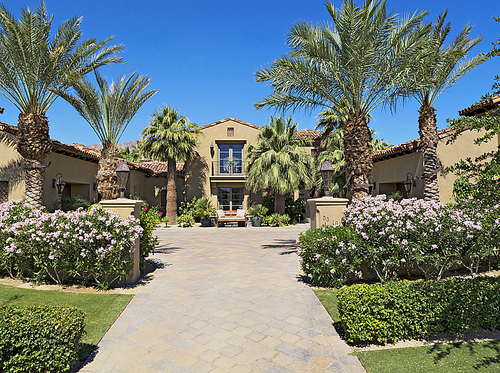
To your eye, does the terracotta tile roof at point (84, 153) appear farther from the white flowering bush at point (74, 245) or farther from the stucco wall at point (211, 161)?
the white flowering bush at point (74, 245)

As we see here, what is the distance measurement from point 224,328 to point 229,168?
20240 millimetres

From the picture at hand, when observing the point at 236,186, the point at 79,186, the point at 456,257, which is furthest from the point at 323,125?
the point at 456,257

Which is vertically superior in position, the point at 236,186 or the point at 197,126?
the point at 197,126

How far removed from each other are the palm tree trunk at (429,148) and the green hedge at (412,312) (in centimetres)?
880

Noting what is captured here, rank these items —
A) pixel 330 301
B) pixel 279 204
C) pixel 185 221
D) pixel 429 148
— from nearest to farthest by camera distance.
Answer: pixel 330 301
pixel 429 148
pixel 185 221
pixel 279 204

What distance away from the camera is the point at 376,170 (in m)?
20.0

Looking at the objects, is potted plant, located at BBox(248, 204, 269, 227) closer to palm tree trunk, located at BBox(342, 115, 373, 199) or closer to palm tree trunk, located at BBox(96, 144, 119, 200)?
palm tree trunk, located at BBox(96, 144, 119, 200)

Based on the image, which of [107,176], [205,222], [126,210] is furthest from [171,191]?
[126,210]

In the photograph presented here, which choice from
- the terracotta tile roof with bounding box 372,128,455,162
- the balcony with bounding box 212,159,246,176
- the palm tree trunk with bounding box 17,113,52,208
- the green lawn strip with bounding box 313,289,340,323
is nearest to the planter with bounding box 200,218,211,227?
the balcony with bounding box 212,159,246,176

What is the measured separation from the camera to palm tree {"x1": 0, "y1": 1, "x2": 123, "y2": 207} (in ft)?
33.4

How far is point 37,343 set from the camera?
3.38 metres

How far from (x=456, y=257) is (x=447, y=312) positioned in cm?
292

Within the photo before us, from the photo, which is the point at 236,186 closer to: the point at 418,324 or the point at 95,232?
the point at 95,232

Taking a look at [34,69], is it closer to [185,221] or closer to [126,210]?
[126,210]
